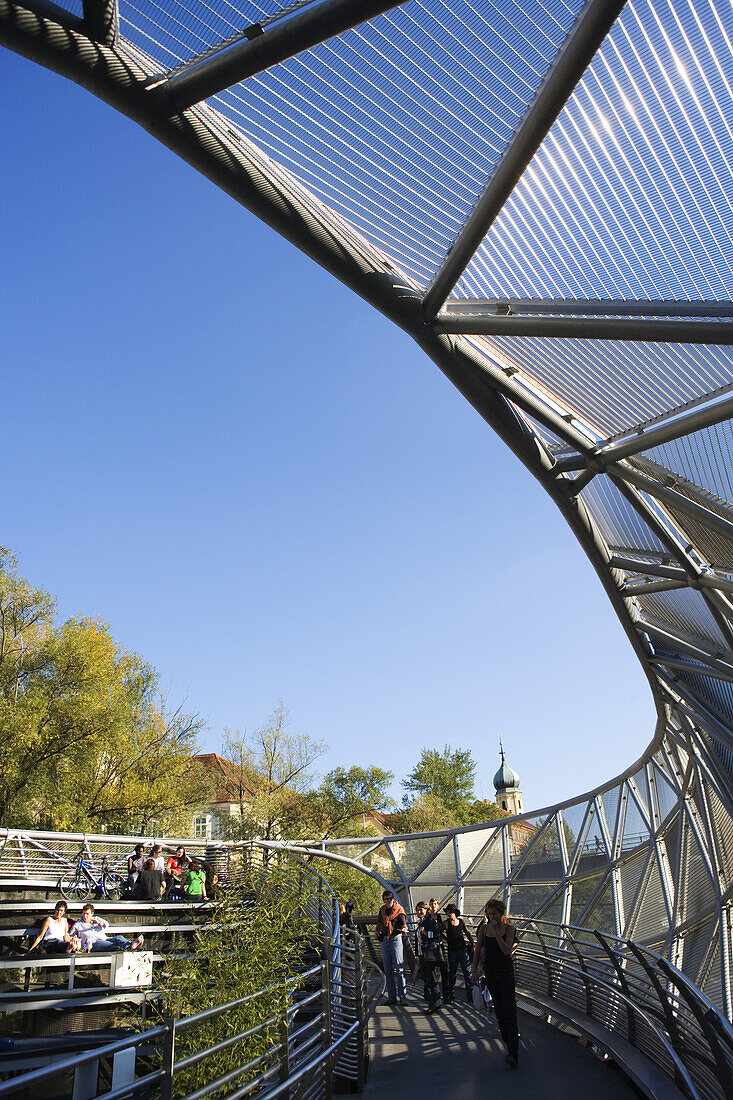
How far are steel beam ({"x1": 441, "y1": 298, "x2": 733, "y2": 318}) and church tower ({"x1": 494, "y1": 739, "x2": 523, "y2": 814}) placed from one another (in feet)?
358


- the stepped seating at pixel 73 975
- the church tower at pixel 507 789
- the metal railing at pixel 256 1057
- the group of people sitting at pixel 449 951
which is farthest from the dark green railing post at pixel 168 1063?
the church tower at pixel 507 789

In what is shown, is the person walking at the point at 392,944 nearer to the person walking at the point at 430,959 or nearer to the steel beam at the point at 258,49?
the person walking at the point at 430,959

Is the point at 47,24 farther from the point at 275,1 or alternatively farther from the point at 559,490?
the point at 559,490

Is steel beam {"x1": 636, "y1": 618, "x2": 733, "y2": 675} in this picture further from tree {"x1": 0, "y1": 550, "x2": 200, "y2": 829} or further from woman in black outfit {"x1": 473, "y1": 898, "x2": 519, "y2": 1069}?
tree {"x1": 0, "y1": 550, "x2": 200, "y2": 829}

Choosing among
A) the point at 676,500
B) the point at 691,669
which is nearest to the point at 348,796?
the point at 691,669

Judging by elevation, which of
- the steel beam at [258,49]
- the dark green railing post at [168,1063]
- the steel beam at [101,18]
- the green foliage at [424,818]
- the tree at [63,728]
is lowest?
the green foliage at [424,818]

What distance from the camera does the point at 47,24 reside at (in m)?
5.55

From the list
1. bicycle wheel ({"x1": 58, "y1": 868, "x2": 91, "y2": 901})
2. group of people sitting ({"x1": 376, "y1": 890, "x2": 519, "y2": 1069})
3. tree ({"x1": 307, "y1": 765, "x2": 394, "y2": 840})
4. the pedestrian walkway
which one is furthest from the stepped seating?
tree ({"x1": 307, "y1": 765, "x2": 394, "y2": 840})

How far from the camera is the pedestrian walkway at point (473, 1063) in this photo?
6.54m

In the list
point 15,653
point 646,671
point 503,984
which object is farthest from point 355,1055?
point 15,653

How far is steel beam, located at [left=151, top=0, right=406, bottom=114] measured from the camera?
5500 millimetres

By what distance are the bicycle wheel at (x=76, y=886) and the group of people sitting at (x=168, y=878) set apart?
81cm

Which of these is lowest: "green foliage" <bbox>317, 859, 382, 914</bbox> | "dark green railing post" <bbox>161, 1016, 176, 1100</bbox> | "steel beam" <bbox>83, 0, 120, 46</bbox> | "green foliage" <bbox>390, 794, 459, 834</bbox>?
"green foliage" <bbox>317, 859, 382, 914</bbox>

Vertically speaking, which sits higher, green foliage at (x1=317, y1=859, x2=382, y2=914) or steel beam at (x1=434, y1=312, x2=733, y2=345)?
steel beam at (x1=434, y1=312, x2=733, y2=345)
